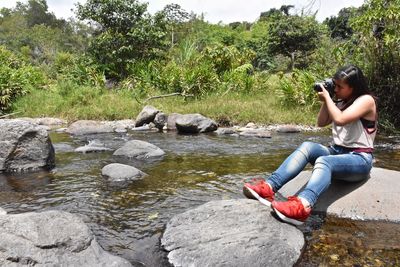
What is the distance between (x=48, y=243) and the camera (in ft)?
8.49

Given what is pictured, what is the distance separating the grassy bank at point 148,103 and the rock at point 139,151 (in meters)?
4.40

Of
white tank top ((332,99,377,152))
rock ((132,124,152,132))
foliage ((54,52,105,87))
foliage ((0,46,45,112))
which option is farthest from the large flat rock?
foliage ((54,52,105,87))

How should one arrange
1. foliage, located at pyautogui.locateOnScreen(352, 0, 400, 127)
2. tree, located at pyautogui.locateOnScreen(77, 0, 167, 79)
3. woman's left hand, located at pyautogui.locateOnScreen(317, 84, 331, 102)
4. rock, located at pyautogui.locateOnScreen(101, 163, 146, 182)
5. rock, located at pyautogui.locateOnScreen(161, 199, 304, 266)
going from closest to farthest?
rock, located at pyautogui.locateOnScreen(161, 199, 304, 266), woman's left hand, located at pyautogui.locateOnScreen(317, 84, 331, 102), rock, located at pyautogui.locateOnScreen(101, 163, 146, 182), foliage, located at pyautogui.locateOnScreen(352, 0, 400, 127), tree, located at pyautogui.locateOnScreen(77, 0, 167, 79)

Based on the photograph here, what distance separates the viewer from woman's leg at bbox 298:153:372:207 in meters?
3.20

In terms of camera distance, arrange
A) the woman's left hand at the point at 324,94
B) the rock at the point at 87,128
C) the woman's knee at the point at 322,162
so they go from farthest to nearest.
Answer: the rock at the point at 87,128 → the woman's left hand at the point at 324,94 → the woman's knee at the point at 322,162

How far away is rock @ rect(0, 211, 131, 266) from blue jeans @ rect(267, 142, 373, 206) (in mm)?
1515

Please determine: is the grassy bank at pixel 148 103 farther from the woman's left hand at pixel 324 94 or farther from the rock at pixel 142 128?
the woman's left hand at pixel 324 94

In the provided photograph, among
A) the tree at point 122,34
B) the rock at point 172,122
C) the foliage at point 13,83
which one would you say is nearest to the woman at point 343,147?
the rock at point 172,122

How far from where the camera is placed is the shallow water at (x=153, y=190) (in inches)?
127

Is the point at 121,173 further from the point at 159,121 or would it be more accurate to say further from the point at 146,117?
the point at 146,117

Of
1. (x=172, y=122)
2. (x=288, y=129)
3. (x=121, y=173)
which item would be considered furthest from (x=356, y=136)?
(x=172, y=122)

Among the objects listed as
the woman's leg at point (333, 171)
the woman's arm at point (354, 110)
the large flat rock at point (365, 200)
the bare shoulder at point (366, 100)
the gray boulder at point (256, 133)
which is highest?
the bare shoulder at point (366, 100)

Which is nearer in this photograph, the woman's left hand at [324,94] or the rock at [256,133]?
the woman's left hand at [324,94]

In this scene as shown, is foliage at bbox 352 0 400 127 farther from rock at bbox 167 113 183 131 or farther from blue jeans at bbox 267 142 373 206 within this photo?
blue jeans at bbox 267 142 373 206
